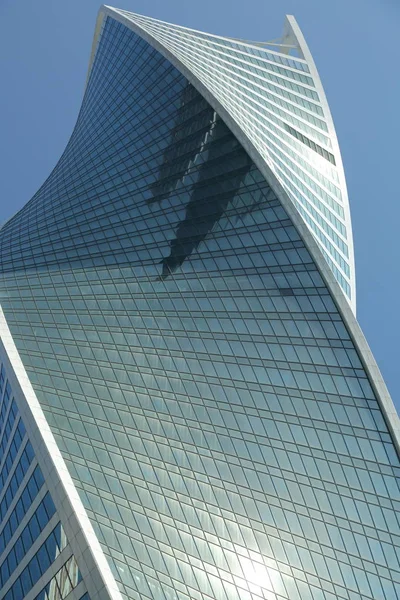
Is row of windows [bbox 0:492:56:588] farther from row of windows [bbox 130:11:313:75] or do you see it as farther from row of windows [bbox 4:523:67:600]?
row of windows [bbox 130:11:313:75]

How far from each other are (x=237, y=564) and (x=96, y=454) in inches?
481

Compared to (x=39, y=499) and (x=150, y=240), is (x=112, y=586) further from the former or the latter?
(x=150, y=240)

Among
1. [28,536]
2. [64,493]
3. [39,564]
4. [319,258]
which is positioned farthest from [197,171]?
[39,564]

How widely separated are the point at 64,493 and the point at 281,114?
5842cm

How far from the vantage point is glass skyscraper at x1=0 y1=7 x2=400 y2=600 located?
135 ft

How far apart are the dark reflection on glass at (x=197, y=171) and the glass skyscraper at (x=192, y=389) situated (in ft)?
0.73

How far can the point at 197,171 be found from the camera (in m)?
64.6

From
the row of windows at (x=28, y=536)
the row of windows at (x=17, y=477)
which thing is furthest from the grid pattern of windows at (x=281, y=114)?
the row of windows at (x=28, y=536)

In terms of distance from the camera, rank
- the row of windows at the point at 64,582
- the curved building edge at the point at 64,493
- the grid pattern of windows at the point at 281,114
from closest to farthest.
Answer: the curved building edge at the point at 64,493 → the row of windows at the point at 64,582 → the grid pattern of windows at the point at 281,114

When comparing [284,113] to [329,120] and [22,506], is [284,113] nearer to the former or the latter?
[329,120]

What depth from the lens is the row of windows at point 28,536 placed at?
40.2m

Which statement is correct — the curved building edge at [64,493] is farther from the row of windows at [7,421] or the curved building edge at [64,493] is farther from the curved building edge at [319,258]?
the curved building edge at [319,258]

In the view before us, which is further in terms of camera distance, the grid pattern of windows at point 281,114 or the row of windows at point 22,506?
the grid pattern of windows at point 281,114

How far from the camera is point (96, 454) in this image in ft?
143
